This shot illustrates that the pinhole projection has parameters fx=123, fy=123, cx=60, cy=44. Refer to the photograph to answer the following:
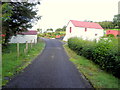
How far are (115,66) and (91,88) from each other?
2106 mm

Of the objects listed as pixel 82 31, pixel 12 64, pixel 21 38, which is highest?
pixel 82 31

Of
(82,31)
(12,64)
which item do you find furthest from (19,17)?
(82,31)

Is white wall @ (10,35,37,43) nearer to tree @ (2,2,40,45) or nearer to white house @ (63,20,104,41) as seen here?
tree @ (2,2,40,45)

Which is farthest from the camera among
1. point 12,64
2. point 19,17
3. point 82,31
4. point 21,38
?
point 82,31

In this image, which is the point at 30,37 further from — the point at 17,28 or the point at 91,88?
the point at 91,88

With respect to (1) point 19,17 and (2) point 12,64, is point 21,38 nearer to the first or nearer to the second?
(1) point 19,17

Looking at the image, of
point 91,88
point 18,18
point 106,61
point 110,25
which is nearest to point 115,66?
point 106,61

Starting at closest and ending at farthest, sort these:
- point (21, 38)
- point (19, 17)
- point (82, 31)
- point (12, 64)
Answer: point (12, 64), point (19, 17), point (21, 38), point (82, 31)

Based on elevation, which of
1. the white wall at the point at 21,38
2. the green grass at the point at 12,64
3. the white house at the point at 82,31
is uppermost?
the white house at the point at 82,31

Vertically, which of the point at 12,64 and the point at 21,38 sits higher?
the point at 21,38

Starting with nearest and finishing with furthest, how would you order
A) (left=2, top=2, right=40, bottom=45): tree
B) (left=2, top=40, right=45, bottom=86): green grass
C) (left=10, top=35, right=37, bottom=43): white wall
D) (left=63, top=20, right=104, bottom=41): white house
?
(left=2, top=40, right=45, bottom=86): green grass < (left=2, top=2, right=40, bottom=45): tree < (left=10, top=35, right=37, bottom=43): white wall < (left=63, top=20, right=104, bottom=41): white house

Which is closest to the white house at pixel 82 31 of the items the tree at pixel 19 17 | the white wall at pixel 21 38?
the white wall at pixel 21 38

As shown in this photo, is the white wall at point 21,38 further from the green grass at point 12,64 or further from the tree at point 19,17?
the green grass at point 12,64

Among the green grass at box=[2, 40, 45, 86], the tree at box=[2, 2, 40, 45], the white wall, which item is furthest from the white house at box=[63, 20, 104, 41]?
the green grass at box=[2, 40, 45, 86]
